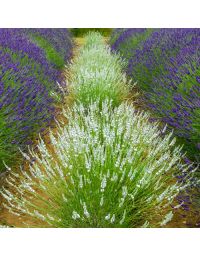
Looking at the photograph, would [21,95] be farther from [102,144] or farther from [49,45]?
[49,45]

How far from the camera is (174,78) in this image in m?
4.03

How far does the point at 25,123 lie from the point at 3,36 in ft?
8.23

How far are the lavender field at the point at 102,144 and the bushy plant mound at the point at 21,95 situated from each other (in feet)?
0.04

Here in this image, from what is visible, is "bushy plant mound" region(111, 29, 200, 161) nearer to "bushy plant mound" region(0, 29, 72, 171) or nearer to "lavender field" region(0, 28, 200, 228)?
"lavender field" region(0, 28, 200, 228)

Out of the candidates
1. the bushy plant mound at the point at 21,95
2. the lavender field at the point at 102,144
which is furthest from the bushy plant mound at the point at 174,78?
the bushy plant mound at the point at 21,95

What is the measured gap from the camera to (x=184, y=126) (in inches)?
120

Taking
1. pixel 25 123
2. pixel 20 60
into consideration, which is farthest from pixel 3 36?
pixel 25 123

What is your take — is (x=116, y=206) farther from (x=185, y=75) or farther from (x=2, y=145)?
(x=185, y=75)

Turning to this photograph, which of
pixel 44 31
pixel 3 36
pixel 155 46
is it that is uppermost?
pixel 155 46

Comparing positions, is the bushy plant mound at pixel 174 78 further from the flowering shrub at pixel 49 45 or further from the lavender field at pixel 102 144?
the flowering shrub at pixel 49 45

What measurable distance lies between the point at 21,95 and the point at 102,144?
1.08 m

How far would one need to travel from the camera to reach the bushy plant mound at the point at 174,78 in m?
3.14

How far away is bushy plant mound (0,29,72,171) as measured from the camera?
3.18 meters

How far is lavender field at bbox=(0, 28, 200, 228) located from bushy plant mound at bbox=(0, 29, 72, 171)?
1 centimetres
